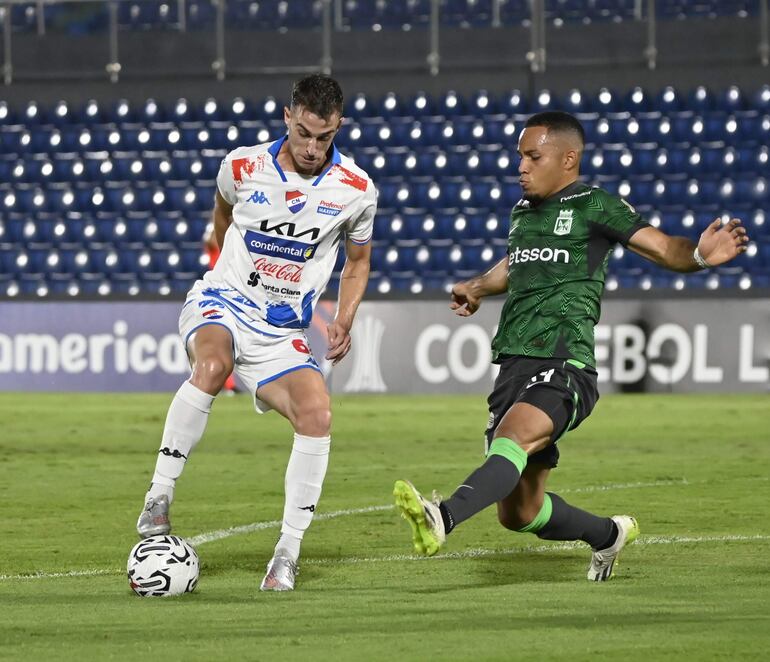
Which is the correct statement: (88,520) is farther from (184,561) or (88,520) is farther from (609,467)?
(609,467)

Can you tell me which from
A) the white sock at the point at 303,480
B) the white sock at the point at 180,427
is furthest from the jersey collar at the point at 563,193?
the white sock at the point at 180,427

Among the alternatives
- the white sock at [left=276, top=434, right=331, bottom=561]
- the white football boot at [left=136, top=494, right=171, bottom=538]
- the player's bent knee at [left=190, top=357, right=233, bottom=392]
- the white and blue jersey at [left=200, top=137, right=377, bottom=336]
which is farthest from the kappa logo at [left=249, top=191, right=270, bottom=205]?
the white football boot at [left=136, top=494, right=171, bottom=538]

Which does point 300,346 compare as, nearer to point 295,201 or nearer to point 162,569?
point 295,201

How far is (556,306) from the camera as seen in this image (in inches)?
225

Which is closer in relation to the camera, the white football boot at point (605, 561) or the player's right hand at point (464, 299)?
the white football boot at point (605, 561)

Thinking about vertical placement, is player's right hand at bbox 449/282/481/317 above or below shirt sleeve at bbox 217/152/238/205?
below

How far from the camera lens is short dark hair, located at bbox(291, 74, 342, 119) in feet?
18.9

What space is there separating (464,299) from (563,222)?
56 cm

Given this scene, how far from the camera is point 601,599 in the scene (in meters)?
5.14

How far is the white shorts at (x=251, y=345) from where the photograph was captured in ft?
19.7

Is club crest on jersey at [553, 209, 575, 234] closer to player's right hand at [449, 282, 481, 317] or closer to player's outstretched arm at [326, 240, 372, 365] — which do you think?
player's right hand at [449, 282, 481, 317]

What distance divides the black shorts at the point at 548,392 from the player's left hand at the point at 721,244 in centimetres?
66

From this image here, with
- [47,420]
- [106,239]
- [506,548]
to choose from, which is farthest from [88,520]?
[106,239]

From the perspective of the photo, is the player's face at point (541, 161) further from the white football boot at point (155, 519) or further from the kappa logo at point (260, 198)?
the white football boot at point (155, 519)
